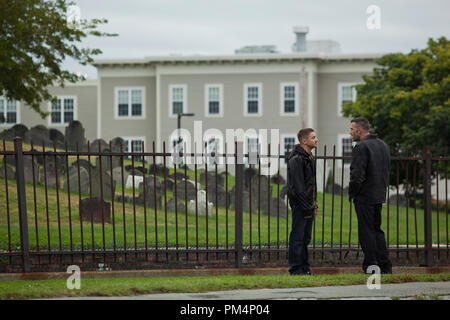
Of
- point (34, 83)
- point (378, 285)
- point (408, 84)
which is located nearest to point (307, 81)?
point (408, 84)

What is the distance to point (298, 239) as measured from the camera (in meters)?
10.3

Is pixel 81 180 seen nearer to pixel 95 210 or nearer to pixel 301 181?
pixel 95 210

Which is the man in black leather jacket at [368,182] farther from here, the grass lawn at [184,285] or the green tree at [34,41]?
Answer: the green tree at [34,41]

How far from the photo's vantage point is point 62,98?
178ft

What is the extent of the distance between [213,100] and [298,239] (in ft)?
136

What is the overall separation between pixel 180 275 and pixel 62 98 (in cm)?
4422

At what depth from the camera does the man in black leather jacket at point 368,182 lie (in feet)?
33.1

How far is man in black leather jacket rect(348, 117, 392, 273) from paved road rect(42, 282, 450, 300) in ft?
3.56

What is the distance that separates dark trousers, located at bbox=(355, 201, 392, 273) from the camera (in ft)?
33.5

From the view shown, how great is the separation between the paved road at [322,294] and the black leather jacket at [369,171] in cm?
137

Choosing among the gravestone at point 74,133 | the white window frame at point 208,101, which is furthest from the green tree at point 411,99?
the gravestone at point 74,133

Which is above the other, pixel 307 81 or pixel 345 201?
pixel 307 81

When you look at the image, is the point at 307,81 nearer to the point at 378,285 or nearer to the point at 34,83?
the point at 34,83

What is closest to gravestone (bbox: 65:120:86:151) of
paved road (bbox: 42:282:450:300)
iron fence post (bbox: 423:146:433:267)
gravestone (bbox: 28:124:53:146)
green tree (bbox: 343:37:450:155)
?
gravestone (bbox: 28:124:53:146)
